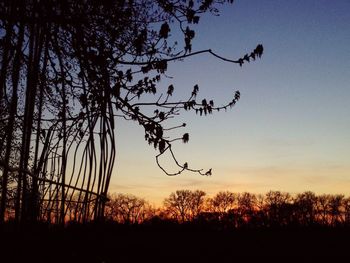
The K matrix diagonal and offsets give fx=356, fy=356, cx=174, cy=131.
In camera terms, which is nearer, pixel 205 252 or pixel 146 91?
pixel 205 252

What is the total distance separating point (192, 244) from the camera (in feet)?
12.1

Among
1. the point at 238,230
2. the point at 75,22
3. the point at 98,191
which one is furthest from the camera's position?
the point at 238,230

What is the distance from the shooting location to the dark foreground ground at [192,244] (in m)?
2.20

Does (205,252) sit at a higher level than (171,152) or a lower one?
lower

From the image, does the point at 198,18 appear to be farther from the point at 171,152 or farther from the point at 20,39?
the point at 20,39

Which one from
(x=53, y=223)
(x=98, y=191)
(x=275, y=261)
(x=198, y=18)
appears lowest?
(x=275, y=261)

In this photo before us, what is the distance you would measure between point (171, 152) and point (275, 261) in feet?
4.58

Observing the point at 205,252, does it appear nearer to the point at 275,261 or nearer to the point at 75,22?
the point at 275,261

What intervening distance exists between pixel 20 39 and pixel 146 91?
6.94 feet

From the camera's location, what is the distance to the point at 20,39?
2.11m

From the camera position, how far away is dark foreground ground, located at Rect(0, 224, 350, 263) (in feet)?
7.22

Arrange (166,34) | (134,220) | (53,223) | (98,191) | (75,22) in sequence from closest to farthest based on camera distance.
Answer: (98,191) → (53,223) → (75,22) → (166,34) → (134,220)

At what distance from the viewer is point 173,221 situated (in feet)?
14.3

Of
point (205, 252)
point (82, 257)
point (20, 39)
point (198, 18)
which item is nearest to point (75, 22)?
point (20, 39)
